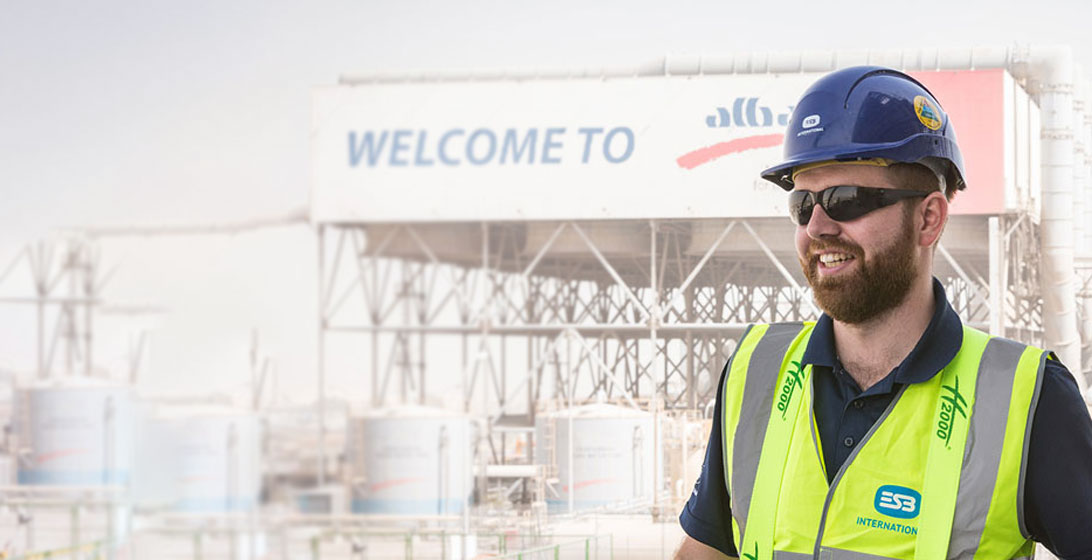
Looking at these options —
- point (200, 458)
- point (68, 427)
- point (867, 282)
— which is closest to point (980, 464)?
point (867, 282)

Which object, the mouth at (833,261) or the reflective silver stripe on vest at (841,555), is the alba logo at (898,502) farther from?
the mouth at (833,261)

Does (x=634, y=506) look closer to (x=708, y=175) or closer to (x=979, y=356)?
(x=708, y=175)

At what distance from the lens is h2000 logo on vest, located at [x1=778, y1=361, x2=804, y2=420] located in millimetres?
1219

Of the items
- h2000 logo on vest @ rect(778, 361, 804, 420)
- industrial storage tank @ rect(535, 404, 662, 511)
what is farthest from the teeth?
industrial storage tank @ rect(535, 404, 662, 511)

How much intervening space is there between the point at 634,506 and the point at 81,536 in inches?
199

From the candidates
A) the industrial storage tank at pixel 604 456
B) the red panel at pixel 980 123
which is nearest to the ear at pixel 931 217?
the red panel at pixel 980 123

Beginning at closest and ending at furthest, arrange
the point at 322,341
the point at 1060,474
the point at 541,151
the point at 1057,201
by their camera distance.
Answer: the point at 1060,474 < the point at 1057,201 < the point at 541,151 < the point at 322,341

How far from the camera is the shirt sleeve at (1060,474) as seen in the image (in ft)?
3.53

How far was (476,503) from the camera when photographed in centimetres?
1426

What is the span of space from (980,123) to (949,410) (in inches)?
365

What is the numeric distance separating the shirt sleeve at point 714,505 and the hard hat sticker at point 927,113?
12.0 inches

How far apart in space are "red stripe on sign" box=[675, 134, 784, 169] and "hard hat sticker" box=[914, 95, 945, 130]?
8.42 meters

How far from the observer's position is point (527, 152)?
1391 cm

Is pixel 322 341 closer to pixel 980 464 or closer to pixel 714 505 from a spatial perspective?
pixel 714 505
